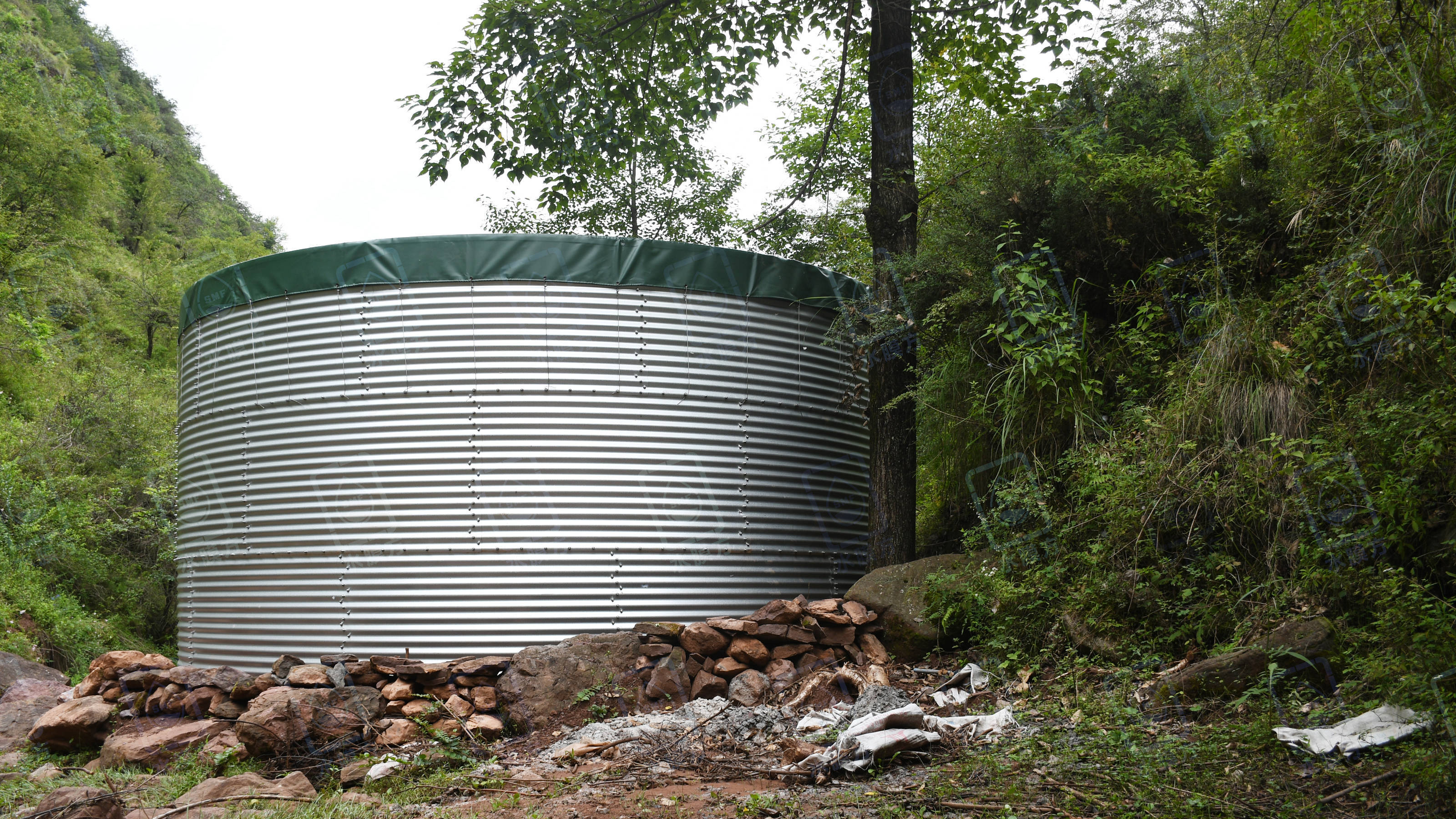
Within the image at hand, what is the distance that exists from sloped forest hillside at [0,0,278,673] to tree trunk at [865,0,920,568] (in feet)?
36.2

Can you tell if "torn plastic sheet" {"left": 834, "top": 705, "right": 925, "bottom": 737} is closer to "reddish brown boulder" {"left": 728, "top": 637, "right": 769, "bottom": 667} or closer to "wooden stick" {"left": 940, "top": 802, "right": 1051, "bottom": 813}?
"wooden stick" {"left": 940, "top": 802, "right": 1051, "bottom": 813}

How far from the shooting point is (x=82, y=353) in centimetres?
2455

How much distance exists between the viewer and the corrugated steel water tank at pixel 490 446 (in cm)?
700

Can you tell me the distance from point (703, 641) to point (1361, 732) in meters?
4.17

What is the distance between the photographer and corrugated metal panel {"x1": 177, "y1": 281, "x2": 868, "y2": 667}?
699 centimetres

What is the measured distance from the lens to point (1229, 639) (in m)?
4.98

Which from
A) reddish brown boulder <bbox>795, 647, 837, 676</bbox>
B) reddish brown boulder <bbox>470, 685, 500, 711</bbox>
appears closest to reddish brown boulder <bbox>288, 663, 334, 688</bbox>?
reddish brown boulder <bbox>470, 685, 500, 711</bbox>

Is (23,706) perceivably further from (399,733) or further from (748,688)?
(748,688)

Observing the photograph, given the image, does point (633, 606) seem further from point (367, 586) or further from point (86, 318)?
point (86, 318)

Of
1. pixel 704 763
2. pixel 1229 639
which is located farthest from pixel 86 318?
pixel 1229 639

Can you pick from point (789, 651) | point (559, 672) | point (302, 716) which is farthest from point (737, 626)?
point (302, 716)

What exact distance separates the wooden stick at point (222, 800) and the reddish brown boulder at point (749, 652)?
3.02 meters

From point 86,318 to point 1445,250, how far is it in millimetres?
30560

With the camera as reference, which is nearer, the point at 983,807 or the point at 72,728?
the point at 983,807
